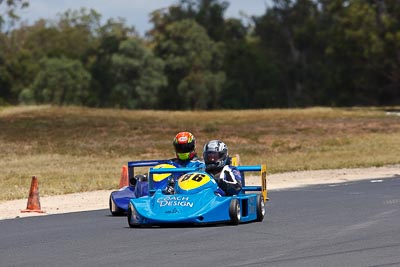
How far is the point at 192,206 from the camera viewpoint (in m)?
14.8

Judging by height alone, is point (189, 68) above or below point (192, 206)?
above

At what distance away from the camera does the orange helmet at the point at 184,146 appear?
1705 cm

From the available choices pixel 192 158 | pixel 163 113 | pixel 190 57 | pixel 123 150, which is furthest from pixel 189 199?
pixel 190 57

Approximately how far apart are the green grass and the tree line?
24456 mm

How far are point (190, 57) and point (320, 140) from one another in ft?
178

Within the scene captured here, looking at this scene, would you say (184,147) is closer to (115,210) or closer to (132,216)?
(115,210)

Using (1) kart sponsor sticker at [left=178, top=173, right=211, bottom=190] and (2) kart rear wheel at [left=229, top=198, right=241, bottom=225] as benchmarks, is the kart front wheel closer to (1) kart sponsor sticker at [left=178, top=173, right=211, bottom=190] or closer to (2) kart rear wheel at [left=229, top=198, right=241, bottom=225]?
(1) kart sponsor sticker at [left=178, top=173, right=211, bottom=190]

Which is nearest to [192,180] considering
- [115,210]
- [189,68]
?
[115,210]

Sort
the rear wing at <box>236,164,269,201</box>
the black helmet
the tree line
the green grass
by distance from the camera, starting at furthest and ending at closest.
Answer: the tree line, the green grass, the rear wing at <box>236,164,269,201</box>, the black helmet

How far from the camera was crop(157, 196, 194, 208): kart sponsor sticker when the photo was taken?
14.8m

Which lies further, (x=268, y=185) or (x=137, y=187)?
(x=268, y=185)

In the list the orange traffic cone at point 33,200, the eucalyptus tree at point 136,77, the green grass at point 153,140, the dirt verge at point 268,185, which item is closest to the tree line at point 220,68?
the eucalyptus tree at point 136,77

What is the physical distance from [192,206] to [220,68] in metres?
89.7

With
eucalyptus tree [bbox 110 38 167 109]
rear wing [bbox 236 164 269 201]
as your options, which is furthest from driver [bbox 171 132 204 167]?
eucalyptus tree [bbox 110 38 167 109]
